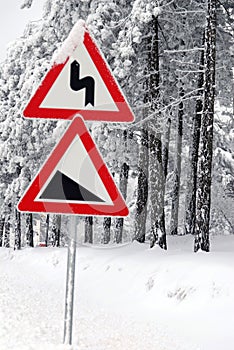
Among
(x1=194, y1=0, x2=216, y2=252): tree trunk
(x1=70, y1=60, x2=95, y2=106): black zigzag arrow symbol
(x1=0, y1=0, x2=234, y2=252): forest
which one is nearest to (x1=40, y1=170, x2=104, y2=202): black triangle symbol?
(x1=70, y1=60, x2=95, y2=106): black zigzag arrow symbol

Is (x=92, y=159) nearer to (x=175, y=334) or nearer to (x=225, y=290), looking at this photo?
(x=175, y=334)

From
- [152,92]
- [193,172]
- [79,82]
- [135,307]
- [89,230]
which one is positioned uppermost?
[152,92]

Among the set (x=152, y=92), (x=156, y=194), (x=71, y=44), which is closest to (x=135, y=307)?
(x=71, y=44)

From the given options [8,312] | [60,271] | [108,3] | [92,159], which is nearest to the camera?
[92,159]

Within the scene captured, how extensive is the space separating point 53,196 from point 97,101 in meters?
0.86

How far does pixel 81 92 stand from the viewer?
4.57m

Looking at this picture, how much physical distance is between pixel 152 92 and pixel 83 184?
13.3 m

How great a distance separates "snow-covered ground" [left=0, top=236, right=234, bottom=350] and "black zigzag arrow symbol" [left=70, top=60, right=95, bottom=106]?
2.54m

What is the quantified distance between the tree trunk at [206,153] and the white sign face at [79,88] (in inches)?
395

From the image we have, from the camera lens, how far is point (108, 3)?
1809 cm

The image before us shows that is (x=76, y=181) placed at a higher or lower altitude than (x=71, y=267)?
higher

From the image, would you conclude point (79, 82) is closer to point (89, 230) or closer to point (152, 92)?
point (152, 92)

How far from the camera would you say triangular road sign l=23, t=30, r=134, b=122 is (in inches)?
178

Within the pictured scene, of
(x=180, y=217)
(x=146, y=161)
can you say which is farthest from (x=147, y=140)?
(x=180, y=217)
